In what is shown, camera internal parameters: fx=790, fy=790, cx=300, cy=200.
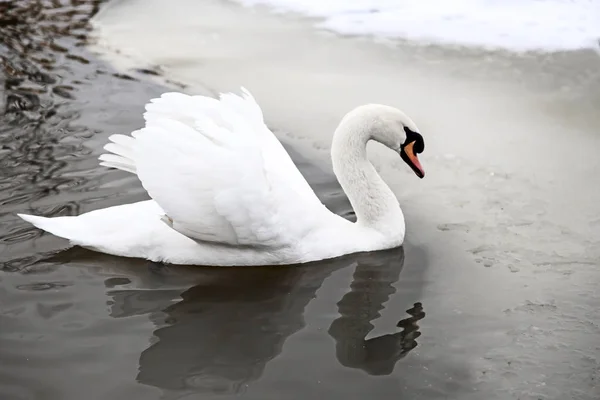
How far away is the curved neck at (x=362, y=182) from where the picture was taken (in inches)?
185

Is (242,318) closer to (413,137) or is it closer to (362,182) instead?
(362,182)

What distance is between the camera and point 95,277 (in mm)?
4250

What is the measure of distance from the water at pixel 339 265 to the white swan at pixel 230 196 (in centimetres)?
13

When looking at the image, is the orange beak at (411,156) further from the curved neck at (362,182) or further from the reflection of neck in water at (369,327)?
the reflection of neck in water at (369,327)

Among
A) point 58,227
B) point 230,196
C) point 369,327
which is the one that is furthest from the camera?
A: point 58,227

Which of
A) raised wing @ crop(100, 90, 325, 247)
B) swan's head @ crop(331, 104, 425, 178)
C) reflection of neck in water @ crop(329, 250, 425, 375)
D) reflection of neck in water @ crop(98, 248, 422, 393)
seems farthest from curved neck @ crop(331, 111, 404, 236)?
raised wing @ crop(100, 90, 325, 247)

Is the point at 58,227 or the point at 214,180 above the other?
the point at 214,180

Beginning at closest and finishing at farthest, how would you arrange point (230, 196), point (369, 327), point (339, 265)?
point (369, 327), point (230, 196), point (339, 265)

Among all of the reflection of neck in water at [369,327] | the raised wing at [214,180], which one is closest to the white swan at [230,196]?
the raised wing at [214,180]

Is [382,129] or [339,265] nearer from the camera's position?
[339,265]

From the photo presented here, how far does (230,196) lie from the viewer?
4.03m

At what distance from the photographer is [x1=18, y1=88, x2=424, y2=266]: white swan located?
4102 millimetres

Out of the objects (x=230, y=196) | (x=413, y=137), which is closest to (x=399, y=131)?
(x=413, y=137)

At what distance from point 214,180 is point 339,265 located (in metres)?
0.93
